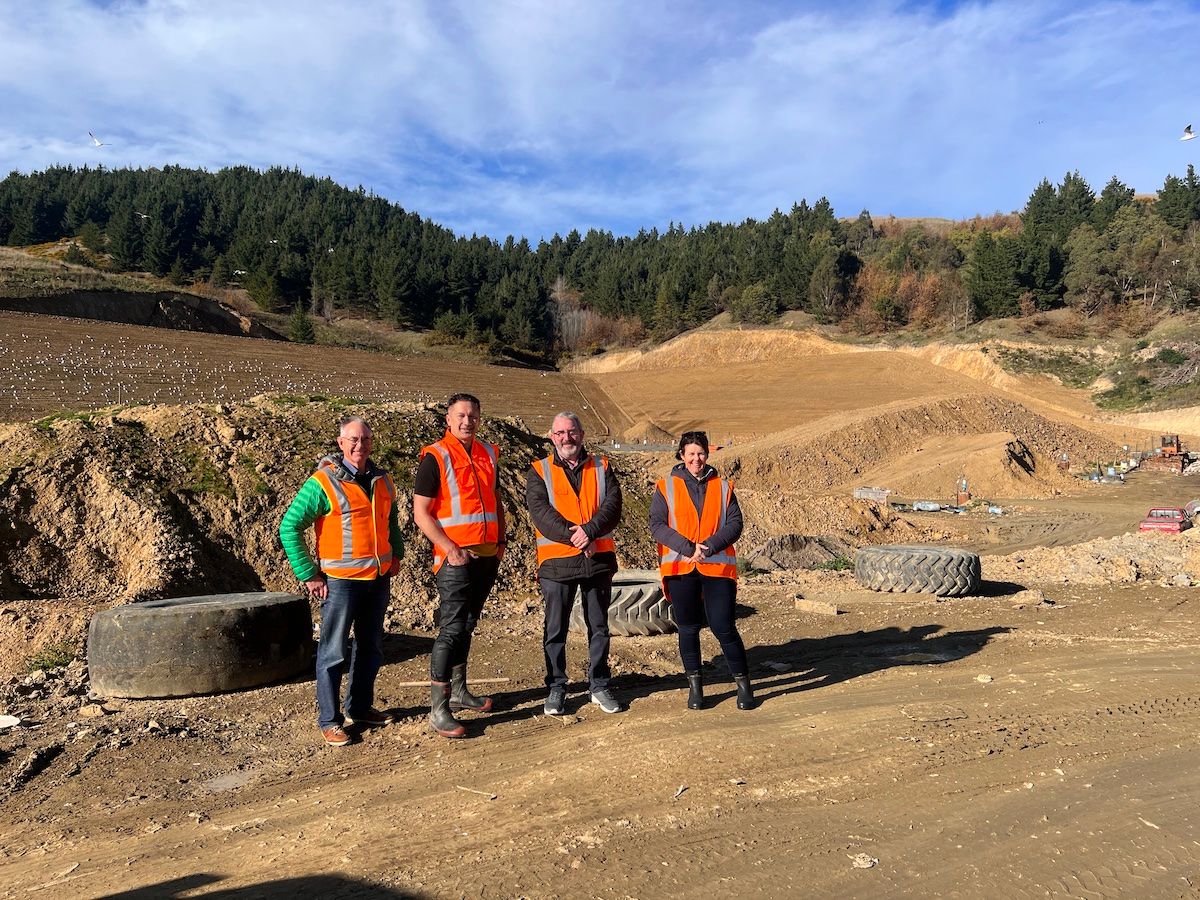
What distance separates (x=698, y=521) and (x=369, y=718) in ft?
8.16

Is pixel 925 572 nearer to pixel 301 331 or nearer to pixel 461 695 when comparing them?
pixel 461 695

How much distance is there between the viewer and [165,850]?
3758 millimetres

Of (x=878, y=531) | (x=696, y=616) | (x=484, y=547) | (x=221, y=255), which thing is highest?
(x=221, y=255)

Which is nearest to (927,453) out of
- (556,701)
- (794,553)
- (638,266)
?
(794,553)

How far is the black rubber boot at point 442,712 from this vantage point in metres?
5.22

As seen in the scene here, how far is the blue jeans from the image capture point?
5160 millimetres

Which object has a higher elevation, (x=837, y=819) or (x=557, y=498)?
(x=557, y=498)

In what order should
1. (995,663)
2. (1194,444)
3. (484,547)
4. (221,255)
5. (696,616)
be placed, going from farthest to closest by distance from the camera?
(221,255) → (1194,444) → (995,663) → (696,616) → (484,547)

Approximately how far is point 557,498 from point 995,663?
12.8ft

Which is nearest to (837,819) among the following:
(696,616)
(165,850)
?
(696,616)

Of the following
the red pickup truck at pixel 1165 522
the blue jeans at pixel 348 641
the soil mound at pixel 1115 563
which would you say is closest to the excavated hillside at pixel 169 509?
the blue jeans at pixel 348 641

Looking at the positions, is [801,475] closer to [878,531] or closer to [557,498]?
[878,531]

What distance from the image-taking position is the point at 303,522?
5117 millimetres

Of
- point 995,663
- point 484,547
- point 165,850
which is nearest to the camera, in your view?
point 165,850
